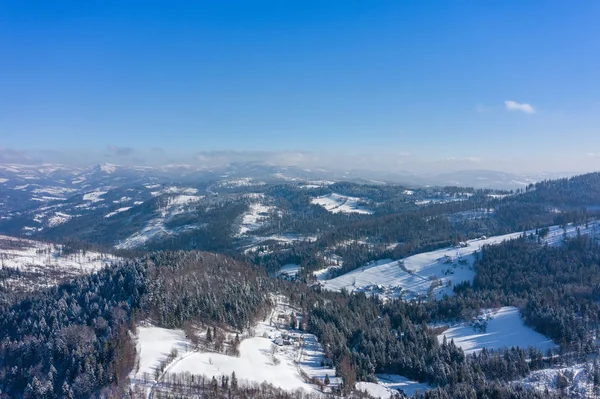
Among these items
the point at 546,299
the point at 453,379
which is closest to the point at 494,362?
the point at 453,379

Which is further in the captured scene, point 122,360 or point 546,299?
point 546,299

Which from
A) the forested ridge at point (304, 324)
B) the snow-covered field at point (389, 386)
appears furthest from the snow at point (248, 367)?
the snow-covered field at point (389, 386)

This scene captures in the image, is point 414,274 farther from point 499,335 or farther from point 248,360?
point 248,360

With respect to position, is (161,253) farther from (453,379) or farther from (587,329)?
(587,329)

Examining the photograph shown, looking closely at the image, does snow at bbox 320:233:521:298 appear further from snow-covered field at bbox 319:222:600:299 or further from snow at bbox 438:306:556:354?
snow at bbox 438:306:556:354

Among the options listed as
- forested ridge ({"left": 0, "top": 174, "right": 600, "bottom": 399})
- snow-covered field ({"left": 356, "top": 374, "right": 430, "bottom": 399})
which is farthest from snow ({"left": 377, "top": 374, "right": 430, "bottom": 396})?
forested ridge ({"left": 0, "top": 174, "right": 600, "bottom": 399})
